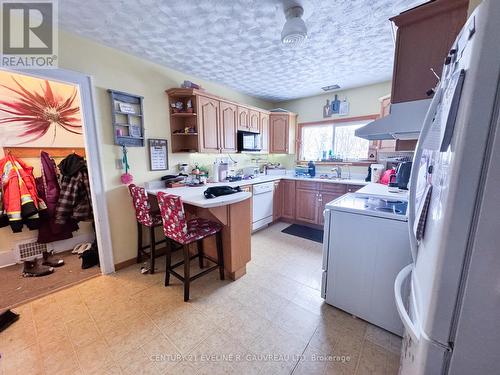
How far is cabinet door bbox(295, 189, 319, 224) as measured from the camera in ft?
11.7

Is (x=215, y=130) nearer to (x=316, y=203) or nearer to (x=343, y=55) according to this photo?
(x=343, y=55)

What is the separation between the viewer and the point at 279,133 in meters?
4.14

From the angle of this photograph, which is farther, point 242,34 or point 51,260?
point 51,260

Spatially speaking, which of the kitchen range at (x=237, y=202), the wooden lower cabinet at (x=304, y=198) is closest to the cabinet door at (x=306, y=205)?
the wooden lower cabinet at (x=304, y=198)

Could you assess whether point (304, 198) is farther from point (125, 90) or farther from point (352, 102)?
point (125, 90)

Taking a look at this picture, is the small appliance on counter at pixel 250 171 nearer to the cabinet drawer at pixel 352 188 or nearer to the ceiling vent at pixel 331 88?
the cabinet drawer at pixel 352 188

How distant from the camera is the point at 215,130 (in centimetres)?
300

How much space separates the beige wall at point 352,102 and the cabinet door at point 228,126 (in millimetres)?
1633

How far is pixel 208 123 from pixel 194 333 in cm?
245

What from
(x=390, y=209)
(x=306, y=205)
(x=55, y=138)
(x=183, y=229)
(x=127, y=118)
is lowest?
(x=306, y=205)

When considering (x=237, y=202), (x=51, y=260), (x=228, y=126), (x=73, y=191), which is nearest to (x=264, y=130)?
(x=228, y=126)

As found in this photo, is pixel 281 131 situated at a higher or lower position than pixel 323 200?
higher

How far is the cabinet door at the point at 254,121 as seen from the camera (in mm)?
3598
